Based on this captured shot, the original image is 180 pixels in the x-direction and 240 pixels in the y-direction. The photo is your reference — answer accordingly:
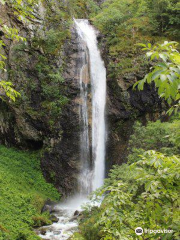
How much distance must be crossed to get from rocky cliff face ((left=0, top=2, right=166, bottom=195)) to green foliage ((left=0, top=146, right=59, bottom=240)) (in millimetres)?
658

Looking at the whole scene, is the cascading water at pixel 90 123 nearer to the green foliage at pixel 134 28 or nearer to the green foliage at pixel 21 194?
the green foliage at pixel 134 28

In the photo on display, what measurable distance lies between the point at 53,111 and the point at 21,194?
16.4ft

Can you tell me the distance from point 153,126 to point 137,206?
8.08 meters

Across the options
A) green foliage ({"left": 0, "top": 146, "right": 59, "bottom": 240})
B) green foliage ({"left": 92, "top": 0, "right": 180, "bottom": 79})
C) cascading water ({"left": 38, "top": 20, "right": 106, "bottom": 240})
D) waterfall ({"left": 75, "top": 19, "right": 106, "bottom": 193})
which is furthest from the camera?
green foliage ({"left": 92, "top": 0, "right": 180, "bottom": 79})

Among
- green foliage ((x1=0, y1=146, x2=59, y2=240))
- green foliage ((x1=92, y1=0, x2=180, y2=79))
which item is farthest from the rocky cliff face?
green foliage ((x1=92, y1=0, x2=180, y2=79))

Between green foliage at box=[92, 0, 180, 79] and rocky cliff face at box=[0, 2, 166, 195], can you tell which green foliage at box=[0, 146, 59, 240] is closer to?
rocky cliff face at box=[0, 2, 166, 195]

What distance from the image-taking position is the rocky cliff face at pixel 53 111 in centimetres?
1248

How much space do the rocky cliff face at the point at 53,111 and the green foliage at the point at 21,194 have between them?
658 millimetres

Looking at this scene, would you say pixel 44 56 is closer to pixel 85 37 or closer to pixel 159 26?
pixel 85 37

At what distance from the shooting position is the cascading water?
1212 centimetres

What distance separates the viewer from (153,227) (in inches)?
86.6

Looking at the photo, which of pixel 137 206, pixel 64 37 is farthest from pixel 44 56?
pixel 137 206
